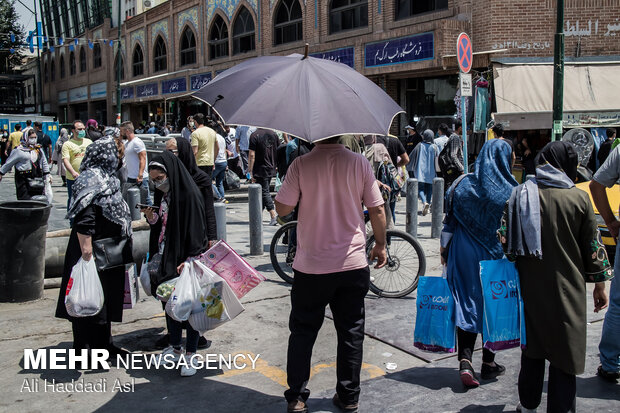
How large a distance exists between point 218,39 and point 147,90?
883cm

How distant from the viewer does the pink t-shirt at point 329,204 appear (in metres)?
3.80

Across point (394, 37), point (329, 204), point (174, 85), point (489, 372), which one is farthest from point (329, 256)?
point (174, 85)

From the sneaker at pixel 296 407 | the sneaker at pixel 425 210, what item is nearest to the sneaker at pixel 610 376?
the sneaker at pixel 296 407

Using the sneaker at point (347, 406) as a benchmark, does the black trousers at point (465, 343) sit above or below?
above

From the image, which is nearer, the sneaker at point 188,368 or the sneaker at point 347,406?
the sneaker at point 347,406

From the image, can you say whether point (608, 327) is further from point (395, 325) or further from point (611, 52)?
point (611, 52)

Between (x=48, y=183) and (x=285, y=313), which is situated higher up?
(x=48, y=183)

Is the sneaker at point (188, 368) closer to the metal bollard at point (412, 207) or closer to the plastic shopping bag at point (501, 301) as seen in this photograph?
the plastic shopping bag at point (501, 301)

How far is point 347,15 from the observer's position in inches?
825

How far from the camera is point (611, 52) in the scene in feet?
54.5

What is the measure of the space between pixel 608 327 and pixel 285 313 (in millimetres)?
2903

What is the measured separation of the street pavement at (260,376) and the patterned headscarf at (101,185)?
1.17 m

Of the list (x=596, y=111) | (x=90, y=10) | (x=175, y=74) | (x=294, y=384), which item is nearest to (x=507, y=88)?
(x=596, y=111)

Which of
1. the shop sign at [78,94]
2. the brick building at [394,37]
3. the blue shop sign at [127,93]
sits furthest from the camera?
the shop sign at [78,94]
